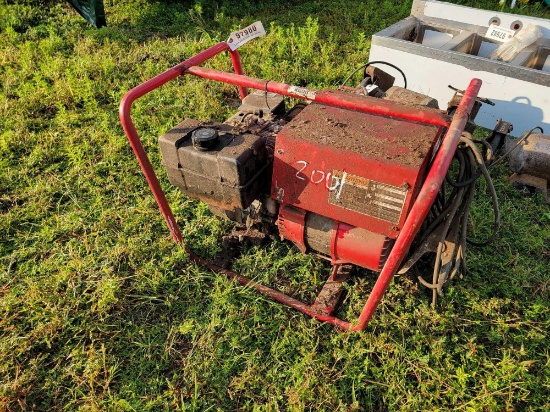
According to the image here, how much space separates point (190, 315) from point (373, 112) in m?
1.68

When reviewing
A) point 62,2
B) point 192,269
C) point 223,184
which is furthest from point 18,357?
point 62,2

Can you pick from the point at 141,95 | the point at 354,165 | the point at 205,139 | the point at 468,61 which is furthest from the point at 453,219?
the point at 468,61

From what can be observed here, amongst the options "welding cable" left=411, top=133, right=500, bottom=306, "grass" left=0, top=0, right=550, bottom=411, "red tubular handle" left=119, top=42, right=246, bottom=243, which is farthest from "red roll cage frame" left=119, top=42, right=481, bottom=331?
"welding cable" left=411, top=133, right=500, bottom=306

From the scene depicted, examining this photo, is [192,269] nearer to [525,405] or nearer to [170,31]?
[525,405]

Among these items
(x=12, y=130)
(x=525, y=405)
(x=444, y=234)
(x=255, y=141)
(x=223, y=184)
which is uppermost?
(x=255, y=141)

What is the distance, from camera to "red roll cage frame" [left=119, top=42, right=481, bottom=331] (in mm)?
1682

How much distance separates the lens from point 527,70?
3.53 m

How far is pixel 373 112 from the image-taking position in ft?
6.54

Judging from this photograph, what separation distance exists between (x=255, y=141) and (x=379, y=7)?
18.0ft

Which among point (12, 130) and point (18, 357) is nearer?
point (18, 357)

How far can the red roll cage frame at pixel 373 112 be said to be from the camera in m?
1.68

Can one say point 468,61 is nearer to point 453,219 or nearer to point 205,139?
point 453,219

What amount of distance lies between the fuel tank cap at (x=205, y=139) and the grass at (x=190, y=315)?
3.21ft

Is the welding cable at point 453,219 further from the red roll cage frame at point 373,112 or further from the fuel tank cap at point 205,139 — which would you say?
the fuel tank cap at point 205,139
